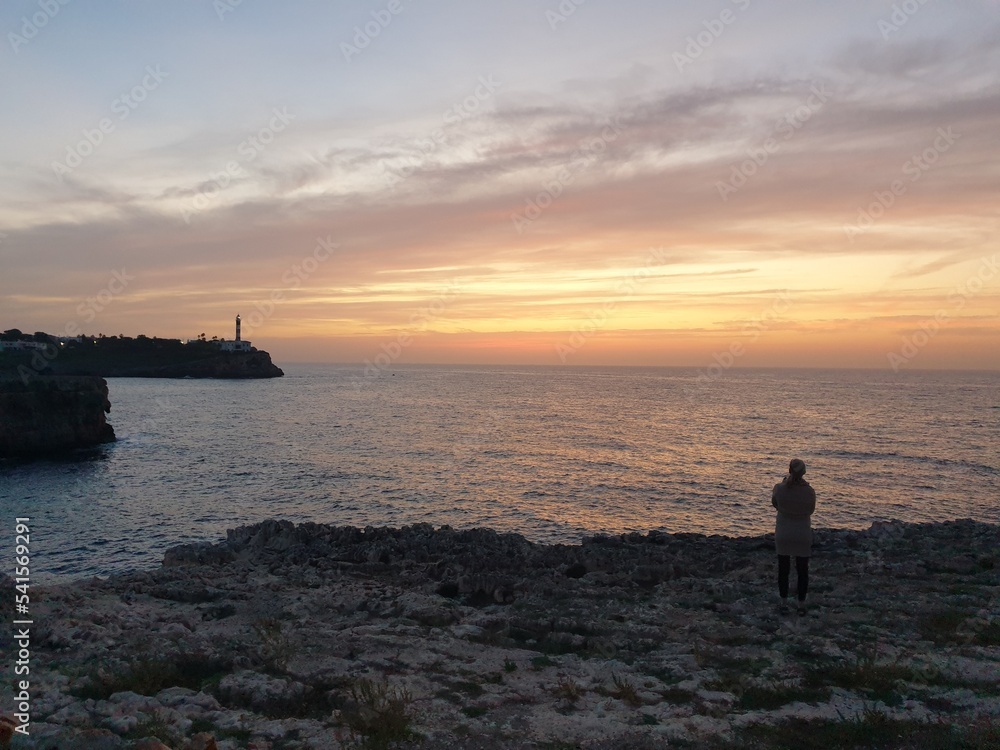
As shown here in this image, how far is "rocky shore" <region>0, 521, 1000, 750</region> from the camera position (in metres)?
8.09

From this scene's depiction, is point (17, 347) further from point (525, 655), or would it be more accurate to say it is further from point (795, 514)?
point (795, 514)

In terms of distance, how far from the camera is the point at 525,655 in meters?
11.3

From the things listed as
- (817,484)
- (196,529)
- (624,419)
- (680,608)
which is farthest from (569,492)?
(624,419)

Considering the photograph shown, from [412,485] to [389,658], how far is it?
31378 millimetres

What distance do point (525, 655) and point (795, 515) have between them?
6.03 m

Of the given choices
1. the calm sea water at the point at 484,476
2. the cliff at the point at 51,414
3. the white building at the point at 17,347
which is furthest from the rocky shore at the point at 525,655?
the white building at the point at 17,347

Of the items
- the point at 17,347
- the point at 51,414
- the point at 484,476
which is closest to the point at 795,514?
the point at 484,476

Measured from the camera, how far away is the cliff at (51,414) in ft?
181

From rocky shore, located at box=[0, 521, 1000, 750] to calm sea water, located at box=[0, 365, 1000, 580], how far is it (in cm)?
1267

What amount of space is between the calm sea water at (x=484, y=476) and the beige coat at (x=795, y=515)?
682 inches

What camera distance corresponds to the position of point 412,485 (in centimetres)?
4212

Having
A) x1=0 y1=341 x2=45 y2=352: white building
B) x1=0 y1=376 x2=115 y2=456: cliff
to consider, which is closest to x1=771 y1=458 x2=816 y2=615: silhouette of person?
x1=0 y1=376 x2=115 y2=456: cliff

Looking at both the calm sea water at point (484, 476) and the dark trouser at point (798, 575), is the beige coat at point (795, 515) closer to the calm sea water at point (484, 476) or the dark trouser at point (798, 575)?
the dark trouser at point (798, 575)

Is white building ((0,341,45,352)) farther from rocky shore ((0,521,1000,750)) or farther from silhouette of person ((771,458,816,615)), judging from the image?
silhouette of person ((771,458,816,615))
